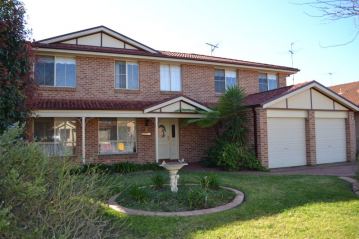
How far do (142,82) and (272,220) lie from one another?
1180cm

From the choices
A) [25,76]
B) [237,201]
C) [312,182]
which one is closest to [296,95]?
[312,182]

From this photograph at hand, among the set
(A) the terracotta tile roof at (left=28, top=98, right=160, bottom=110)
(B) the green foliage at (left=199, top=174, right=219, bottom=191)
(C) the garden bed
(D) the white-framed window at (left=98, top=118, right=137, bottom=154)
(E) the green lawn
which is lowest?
(E) the green lawn

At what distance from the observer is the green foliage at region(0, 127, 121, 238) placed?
3762mm

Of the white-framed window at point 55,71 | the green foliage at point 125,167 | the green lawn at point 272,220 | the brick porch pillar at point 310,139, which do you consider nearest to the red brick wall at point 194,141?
the green foliage at point 125,167

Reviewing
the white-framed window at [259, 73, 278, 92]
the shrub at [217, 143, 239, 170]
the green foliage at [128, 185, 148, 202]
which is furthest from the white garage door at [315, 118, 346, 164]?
the green foliage at [128, 185, 148, 202]

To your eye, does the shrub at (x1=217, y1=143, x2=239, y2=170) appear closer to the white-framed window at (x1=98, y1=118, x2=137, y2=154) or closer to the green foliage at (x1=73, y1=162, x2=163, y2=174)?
the green foliage at (x1=73, y1=162, x2=163, y2=174)

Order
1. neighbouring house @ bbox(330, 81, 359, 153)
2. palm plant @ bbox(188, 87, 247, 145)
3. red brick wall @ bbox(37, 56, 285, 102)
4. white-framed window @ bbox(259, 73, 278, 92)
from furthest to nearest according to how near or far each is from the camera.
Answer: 1. neighbouring house @ bbox(330, 81, 359, 153)
2. white-framed window @ bbox(259, 73, 278, 92)
3. red brick wall @ bbox(37, 56, 285, 102)
4. palm plant @ bbox(188, 87, 247, 145)

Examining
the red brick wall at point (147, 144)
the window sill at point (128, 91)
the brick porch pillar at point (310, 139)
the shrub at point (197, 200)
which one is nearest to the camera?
the shrub at point (197, 200)

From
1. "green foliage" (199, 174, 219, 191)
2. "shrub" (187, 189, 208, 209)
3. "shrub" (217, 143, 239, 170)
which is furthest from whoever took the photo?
"shrub" (217, 143, 239, 170)

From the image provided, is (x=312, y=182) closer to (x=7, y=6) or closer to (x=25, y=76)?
(x=25, y=76)

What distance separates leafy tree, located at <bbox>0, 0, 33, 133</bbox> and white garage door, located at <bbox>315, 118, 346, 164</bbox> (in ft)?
44.9

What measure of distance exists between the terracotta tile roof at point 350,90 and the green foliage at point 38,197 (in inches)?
1020

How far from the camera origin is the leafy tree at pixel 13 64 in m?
9.02

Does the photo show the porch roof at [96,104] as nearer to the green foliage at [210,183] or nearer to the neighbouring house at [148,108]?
the neighbouring house at [148,108]
